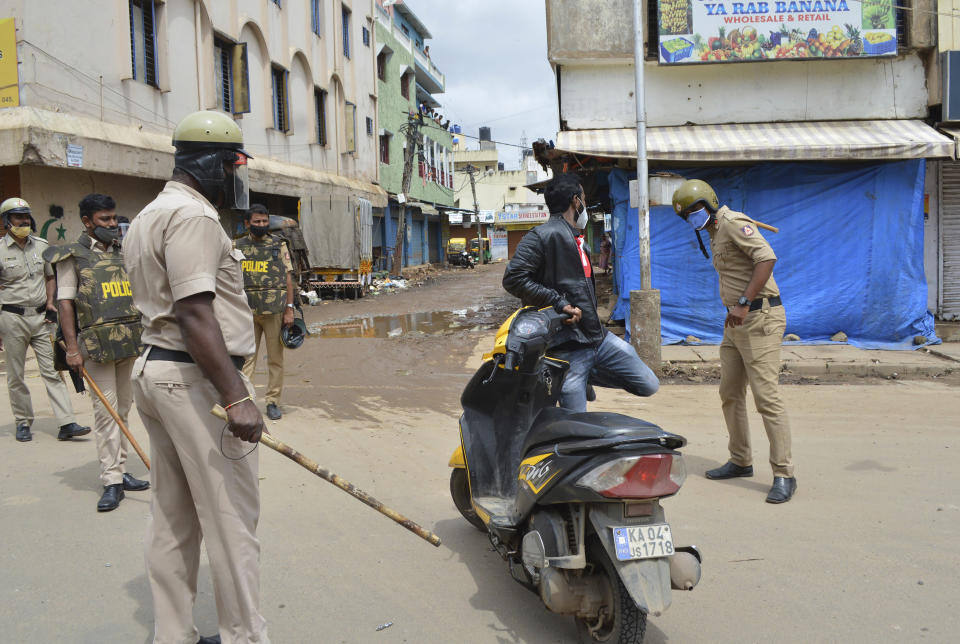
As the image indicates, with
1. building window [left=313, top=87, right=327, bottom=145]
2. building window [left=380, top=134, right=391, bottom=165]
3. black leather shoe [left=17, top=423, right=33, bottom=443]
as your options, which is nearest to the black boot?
black leather shoe [left=17, top=423, right=33, bottom=443]

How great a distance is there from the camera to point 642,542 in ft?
8.44

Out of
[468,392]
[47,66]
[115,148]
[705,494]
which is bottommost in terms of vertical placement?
[705,494]

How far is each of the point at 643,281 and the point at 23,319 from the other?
6.46 metres

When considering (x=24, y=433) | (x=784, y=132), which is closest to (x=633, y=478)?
(x=24, y=433)

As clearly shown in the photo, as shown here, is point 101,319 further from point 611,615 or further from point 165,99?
point 165,99

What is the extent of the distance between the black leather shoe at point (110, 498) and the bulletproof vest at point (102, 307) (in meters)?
0.76

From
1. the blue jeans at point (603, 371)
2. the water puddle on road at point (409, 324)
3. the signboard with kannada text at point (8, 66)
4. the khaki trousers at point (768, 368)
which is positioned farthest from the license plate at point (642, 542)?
the signboard with kannada text at point (8, 66)

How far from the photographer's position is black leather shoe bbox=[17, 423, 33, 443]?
5887 mm

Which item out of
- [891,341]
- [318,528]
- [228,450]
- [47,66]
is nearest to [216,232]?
[228,450]

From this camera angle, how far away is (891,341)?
34.1ft

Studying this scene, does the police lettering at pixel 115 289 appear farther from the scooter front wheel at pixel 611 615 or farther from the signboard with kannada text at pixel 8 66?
the signboard with kannada text at pixel 8 66

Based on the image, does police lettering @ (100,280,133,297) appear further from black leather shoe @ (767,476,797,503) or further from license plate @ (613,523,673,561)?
black leather shoe @ (767,476,797,503)

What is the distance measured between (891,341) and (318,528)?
922 centimetres

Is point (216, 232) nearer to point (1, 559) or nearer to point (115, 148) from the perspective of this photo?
point (1, 559)
